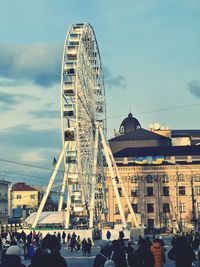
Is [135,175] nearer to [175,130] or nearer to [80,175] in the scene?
[175,130]

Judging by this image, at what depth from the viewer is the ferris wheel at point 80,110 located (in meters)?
56.7

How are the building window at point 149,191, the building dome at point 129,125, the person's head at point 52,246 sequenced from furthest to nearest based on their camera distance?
the building dome at point 129,125 < the building window at point 149,191 < the person's head at point 52,246

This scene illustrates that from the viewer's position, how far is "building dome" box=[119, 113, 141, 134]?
152575 millimetres

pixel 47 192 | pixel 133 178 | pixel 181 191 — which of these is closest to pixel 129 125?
pixel 133 178

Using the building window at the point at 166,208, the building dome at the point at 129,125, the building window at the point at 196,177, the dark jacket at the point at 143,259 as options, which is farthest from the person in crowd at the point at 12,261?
the building dome at the point at 129,125

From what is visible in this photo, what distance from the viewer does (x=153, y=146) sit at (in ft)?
433

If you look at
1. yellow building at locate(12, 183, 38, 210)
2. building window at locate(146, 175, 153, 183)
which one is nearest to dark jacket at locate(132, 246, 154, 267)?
building window at locate(146, 175, 153, 183)

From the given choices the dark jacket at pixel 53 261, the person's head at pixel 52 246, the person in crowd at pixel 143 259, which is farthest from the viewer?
the person in crowd at pixel 143 259

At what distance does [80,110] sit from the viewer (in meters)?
58.0

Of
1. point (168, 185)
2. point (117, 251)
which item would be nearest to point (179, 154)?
point (168, 185)

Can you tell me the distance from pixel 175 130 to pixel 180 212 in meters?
48.5

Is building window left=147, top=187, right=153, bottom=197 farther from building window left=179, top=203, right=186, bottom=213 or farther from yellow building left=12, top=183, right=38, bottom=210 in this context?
yellow building left=12, top=183, right=38, bottom=210

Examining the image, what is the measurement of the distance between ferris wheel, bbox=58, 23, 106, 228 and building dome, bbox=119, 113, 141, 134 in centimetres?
8756

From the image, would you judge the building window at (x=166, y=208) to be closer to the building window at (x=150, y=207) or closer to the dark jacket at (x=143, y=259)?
the building window at (x=150, y=207)
